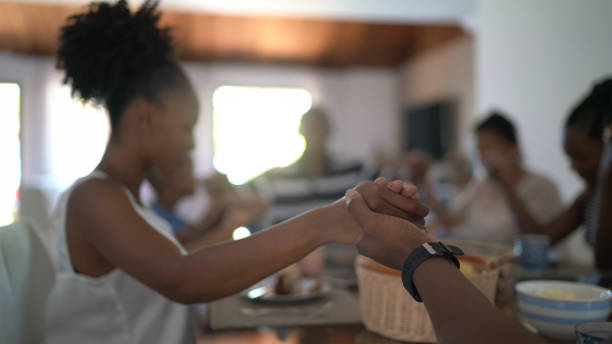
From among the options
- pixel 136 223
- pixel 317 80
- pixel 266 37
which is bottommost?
pixel 136 223

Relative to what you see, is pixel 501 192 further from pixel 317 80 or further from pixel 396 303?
pixel 317 80

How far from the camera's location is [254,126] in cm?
677

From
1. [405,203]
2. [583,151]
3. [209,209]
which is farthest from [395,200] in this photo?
[209,209]

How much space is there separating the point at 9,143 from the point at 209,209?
16.9 ft

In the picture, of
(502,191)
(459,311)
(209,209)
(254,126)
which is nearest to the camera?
(459,311)

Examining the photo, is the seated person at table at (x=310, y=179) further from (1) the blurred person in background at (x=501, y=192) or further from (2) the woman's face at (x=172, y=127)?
(2) the woman's face at (x=172, y=127)

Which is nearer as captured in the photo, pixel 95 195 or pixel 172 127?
pixel 95 195

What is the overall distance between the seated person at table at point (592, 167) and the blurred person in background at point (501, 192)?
212 mm

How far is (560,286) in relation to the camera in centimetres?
90

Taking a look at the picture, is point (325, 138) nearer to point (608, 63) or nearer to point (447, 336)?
point (608, 63)

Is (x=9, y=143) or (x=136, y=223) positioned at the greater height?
(x=136, y=223)

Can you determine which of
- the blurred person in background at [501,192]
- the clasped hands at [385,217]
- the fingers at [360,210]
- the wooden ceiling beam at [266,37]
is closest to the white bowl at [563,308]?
the clasped hands at [385,217]

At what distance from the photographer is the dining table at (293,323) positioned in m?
0.87

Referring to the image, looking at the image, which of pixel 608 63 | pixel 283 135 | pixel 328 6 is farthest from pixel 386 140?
pixel 608 63
